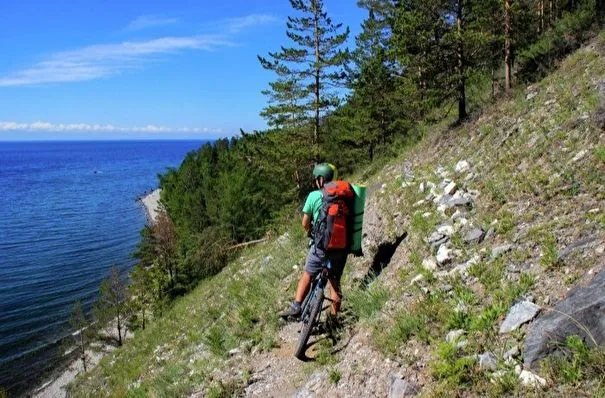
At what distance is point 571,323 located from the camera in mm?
4152

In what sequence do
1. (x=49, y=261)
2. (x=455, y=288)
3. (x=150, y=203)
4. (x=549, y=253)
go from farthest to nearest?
(x=150, y=203) → (x=49, y=261) → (x=455, y=288) → (x=549, y=253)

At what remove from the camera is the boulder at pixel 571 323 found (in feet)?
13.1

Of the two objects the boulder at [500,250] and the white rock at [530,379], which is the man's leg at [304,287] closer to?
the boulder at [500,250]

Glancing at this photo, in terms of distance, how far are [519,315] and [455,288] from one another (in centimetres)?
124

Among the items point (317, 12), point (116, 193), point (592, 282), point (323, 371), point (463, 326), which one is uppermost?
point (317, 12)

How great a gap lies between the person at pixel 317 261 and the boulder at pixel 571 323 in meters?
2.97

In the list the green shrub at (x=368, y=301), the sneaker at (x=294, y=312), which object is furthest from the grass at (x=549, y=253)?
the sneaker at (x=294, y=312)

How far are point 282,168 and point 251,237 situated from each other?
1398 cm

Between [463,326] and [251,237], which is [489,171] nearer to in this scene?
[463,326]

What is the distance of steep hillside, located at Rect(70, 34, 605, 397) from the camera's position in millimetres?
4773

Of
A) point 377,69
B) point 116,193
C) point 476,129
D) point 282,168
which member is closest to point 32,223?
point 116,193

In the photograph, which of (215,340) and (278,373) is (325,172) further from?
(215,340)

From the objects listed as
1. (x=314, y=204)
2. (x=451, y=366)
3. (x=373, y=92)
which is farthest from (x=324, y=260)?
(x=373, y=92)

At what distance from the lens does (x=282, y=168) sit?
97.5 ft
